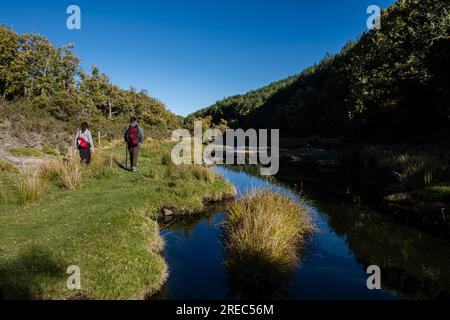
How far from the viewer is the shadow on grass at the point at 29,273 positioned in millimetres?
5570

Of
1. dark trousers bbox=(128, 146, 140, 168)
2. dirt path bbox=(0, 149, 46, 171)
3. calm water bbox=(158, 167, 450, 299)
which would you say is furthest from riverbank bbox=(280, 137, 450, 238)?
dirt path bbox=(0, 149, 46, 171)

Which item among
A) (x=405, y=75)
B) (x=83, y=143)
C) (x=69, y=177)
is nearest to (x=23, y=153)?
(x=83, y=143)

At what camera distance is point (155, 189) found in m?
13.8

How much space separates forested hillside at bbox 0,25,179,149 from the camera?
96.9 ft

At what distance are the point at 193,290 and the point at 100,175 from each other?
9377mm

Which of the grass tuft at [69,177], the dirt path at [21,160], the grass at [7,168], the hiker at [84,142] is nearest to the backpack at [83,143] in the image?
the hiker at [84,142]

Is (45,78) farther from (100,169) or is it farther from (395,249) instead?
(395,249)

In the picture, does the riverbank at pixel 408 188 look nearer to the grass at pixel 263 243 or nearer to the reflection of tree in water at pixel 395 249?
the reflection of tree in water at pixel 395 249

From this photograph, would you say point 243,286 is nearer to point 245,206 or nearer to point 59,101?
point 245,206

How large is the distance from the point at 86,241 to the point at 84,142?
31.5 ft

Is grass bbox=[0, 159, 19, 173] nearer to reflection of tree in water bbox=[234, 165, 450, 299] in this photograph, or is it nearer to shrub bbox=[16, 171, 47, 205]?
shrub bbox=[16, 171, 47, 205]

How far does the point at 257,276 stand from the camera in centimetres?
751
